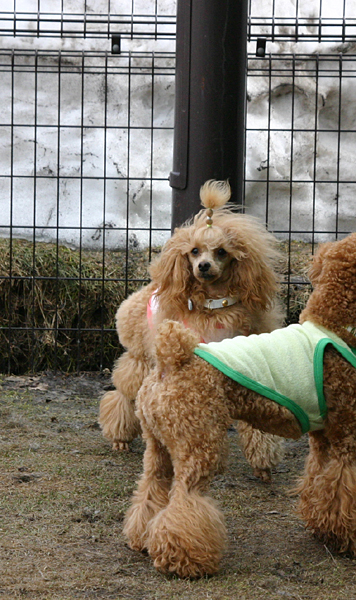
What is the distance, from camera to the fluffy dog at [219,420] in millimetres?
2137

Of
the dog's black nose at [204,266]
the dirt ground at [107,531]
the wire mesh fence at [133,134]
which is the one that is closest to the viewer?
the dirt ground at [107,531]

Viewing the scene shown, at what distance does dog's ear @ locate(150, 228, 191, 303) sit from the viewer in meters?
3.27

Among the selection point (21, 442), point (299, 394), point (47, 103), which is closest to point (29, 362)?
point (21, 442)

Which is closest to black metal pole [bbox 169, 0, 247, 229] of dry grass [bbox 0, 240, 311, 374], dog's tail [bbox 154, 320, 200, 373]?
dry grass [bbox 0, 240, 311, 374]

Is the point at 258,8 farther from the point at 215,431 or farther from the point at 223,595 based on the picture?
the point at 223,595

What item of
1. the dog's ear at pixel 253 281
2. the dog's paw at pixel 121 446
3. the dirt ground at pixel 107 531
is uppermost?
the dog's ear at pixel 253 281

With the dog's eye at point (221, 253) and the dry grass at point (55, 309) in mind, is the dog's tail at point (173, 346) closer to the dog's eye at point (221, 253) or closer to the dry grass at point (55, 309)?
the dog's eye at point (221, 253)

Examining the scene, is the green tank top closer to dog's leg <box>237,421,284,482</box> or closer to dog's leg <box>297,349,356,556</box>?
dog's leg <box>297,349,356,556</box>

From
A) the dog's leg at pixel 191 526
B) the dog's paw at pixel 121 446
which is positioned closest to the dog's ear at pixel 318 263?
the dog's leg at pixel 191 526

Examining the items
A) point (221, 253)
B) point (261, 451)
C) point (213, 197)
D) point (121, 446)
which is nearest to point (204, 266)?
point (221, 253)

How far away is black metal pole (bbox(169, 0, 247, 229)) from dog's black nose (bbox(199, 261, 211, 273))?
65cm

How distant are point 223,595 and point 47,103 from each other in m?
4.32

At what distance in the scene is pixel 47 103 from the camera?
5.50m

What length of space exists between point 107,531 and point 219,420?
72 centimetres
